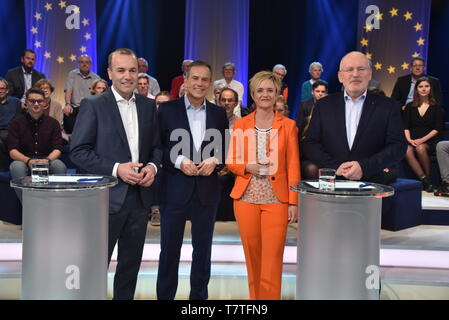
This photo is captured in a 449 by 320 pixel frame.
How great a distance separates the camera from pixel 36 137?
496 cm

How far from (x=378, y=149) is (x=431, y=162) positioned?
3.32m

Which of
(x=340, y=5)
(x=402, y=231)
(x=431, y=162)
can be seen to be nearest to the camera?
(x=402, y=231)

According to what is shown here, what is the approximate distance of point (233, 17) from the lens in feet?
29.7

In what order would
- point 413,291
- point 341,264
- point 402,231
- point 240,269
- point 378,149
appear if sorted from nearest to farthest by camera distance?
point 341,264 < point 378,149 < point 413,291 < point 240,269 < point 402,231

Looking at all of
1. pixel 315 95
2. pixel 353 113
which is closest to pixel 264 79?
pixel 353 113

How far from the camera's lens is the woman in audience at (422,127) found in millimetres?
5781

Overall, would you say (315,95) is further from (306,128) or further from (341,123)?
(341,123)

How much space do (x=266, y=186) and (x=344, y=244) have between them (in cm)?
69

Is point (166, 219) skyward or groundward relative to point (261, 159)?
groundward

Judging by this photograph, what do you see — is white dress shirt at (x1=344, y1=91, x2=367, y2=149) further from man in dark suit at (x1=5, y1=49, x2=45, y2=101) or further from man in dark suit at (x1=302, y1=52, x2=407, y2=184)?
man in dark suit at (x1=5, y1=49, x2=45, y2=101)

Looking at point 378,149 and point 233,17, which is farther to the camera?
point 233,17

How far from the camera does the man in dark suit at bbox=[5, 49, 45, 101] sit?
278 inches

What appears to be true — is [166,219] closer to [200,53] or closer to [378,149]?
[378,149]

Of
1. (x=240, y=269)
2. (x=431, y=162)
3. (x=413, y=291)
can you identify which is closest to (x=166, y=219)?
(x=240, y=269)
